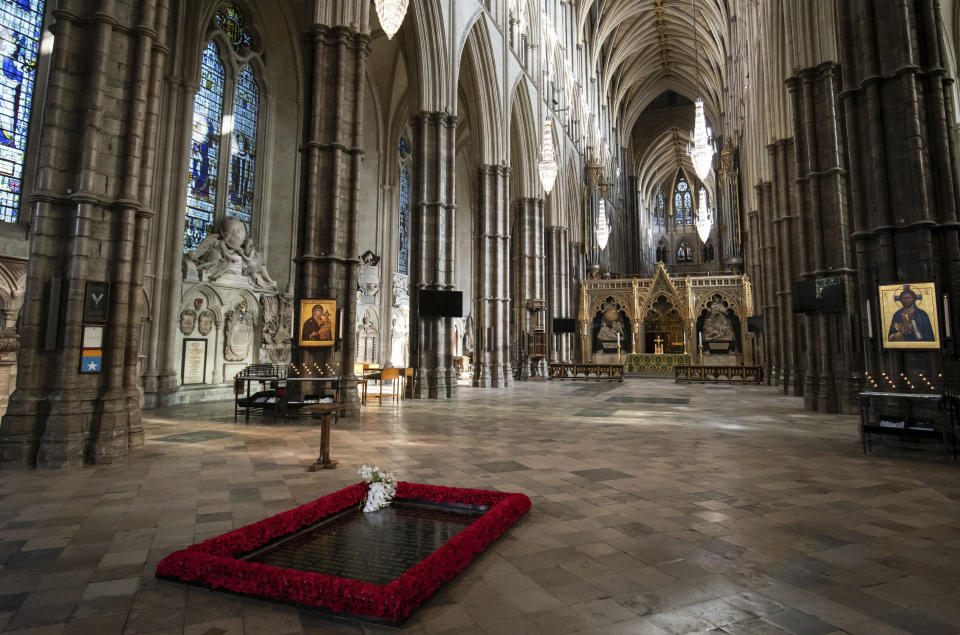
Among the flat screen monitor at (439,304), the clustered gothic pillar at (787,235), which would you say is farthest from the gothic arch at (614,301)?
the flat screen monitor at (439,304)

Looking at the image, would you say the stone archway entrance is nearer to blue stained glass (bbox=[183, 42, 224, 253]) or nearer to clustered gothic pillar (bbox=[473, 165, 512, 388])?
clustered gothic pillar (bbox=[473, 165, 512, 388])

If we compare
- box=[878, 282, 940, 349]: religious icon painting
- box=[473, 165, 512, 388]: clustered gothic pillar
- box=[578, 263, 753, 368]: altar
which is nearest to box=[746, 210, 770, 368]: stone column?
box=[578, 263, 753, 368]: altar

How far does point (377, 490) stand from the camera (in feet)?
14.3

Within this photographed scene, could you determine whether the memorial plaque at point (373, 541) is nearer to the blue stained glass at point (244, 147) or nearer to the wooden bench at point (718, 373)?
the blue stained glass at point (244, 147)

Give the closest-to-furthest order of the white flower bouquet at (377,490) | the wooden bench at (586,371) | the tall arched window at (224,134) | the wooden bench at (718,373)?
the white flower bouquet at (377,490), the tall arched window at (224,134), the wooden bench at (718,373), the wooden bench at (586,371)

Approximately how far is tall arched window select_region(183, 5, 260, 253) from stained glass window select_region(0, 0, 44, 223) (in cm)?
388

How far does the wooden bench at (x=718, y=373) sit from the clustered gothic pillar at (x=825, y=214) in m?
10.2

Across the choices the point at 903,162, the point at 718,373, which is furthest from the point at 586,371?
the point at 903,162

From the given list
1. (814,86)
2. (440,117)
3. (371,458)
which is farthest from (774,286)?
(371,458)

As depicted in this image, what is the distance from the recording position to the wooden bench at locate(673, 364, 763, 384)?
22328mm

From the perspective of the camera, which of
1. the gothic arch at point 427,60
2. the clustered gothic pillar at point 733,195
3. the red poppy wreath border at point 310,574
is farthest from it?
the clustered gothic pillar at point 733,195

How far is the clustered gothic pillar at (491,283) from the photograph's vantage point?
20031 mm

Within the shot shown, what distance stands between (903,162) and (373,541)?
392 inches

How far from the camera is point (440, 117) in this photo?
16562 mm
